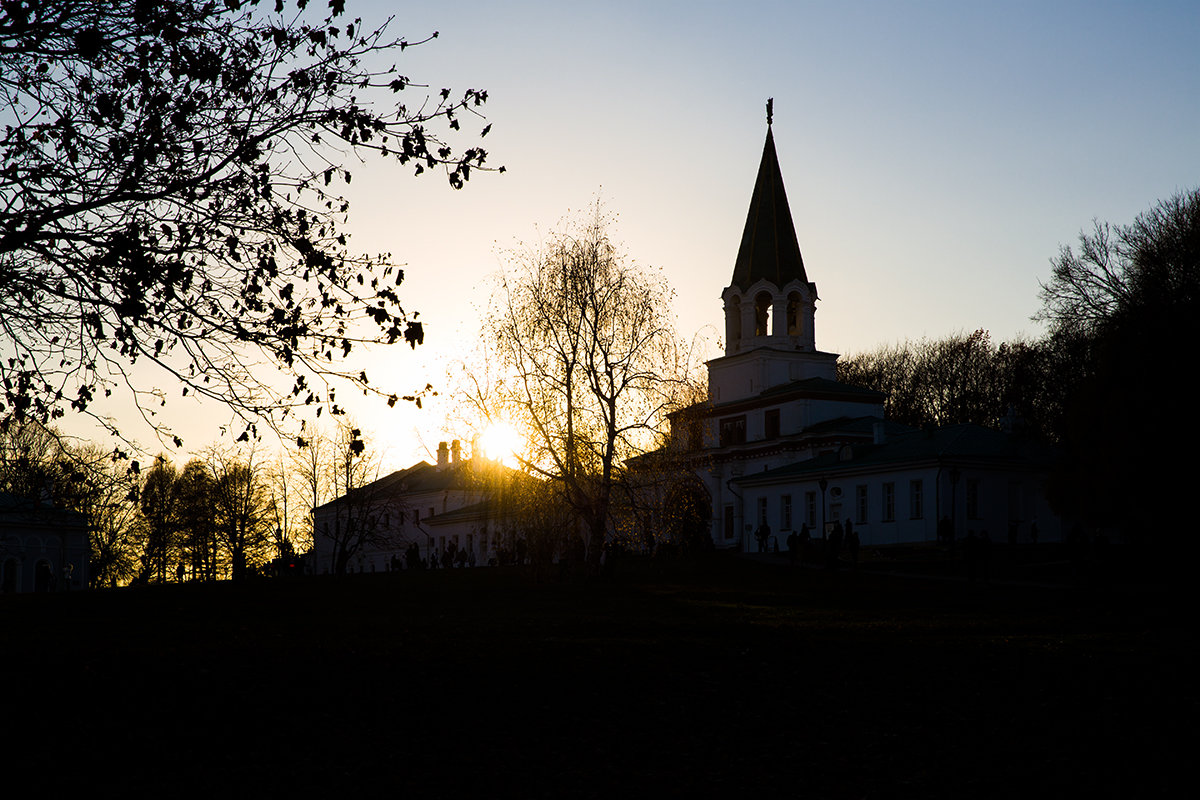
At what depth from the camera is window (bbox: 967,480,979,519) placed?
62.5m

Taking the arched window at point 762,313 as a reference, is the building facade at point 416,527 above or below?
below

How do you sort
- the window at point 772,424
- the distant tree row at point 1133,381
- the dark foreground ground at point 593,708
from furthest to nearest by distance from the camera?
the window at point 772,424, the distant tree row at point 1133,381, the dark foreground ground at point 593,708

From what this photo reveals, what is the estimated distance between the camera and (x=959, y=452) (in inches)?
2456

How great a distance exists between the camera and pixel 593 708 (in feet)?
47.2

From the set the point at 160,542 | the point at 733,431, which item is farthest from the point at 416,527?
the point at 733,431

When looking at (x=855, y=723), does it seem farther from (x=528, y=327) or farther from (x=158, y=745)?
(x=528, y=327)

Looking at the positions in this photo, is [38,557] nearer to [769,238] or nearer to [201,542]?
[201,542]

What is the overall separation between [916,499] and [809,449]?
12.3 m

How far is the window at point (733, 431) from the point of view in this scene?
80.9 m

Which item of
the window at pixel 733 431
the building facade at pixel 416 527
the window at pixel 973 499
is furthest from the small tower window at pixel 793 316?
the building facade at pixel 416 527

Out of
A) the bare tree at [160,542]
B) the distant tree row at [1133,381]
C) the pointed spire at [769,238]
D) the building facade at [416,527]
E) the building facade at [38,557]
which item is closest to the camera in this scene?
the distant tree row at [1133,381]

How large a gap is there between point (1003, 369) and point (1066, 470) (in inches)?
1462

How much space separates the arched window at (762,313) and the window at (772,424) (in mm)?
5587

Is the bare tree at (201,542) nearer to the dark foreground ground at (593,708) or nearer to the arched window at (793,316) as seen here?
the arched window at (793,316)
